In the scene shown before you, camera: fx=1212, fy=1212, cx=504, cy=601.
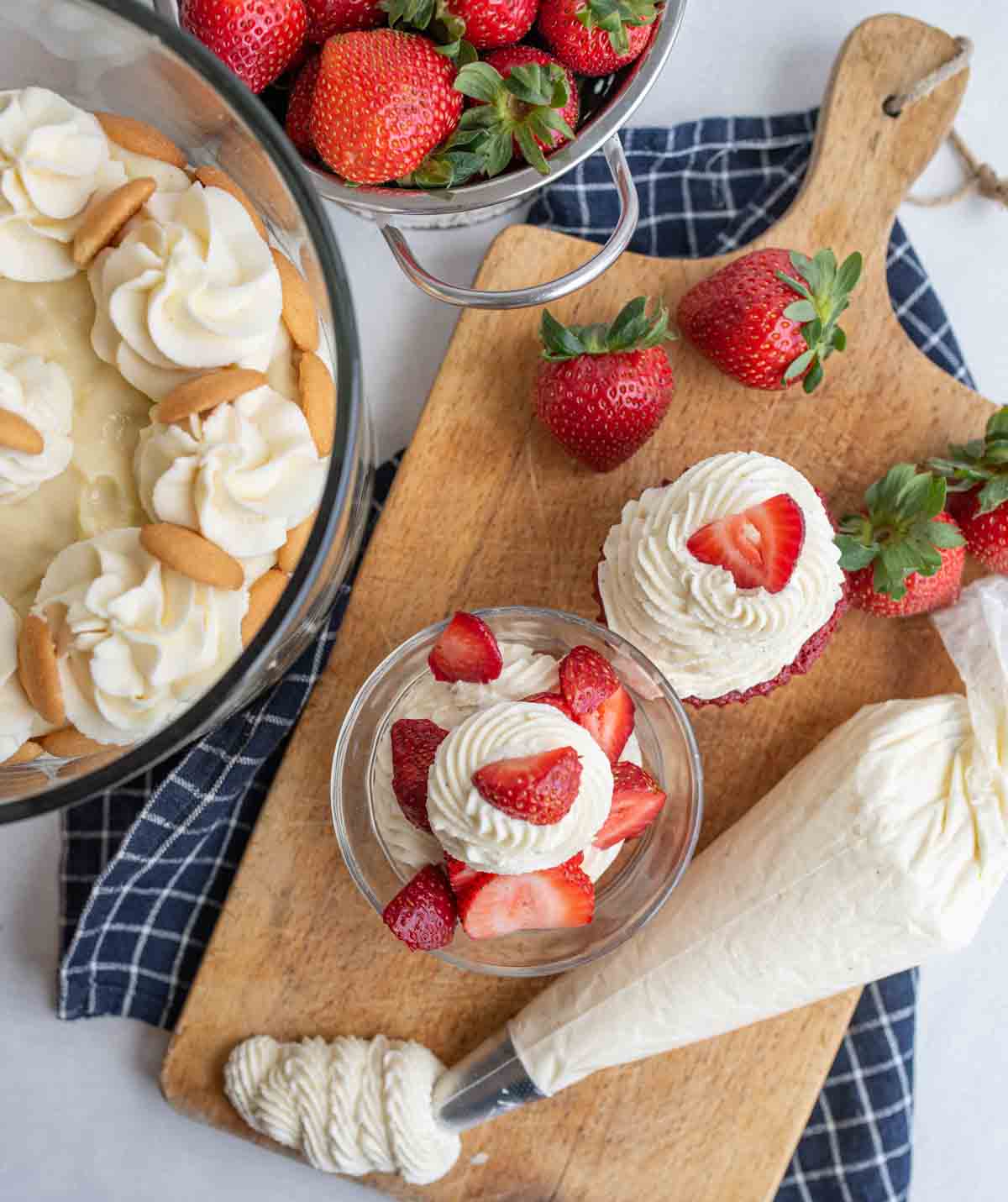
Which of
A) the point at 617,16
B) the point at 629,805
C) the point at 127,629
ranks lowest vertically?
the point at 629,805

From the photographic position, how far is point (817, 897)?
52.9 inches

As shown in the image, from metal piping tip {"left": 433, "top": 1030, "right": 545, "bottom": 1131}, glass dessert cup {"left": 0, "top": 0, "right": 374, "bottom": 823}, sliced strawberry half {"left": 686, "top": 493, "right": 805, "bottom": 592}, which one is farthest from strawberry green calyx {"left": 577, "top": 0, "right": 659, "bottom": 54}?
metal piping tip {"left": 433, "top": 1030, "right": 545, "bottom": 1131}

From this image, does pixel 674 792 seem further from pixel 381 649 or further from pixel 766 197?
pixel 766 197

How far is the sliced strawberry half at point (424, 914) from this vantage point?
1.27 metres

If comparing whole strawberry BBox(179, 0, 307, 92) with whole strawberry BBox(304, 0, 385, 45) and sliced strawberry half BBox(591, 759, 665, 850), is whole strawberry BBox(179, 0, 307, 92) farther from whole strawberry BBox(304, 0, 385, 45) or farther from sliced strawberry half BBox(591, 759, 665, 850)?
sliced strawberry half BBox(591, 759, 665, 850)

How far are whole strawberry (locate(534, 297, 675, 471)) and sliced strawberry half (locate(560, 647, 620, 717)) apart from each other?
253 millimetres

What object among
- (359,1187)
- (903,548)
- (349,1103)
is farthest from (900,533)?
(359,1187)

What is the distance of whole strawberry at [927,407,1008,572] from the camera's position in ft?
4.52

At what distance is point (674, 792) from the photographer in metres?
1.37

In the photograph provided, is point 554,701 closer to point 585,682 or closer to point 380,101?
point 585,682

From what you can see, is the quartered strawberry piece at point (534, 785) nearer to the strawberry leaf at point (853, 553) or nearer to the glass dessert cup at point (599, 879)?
the glass dessert cup at point (599, 879)

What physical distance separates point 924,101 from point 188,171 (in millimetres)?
904

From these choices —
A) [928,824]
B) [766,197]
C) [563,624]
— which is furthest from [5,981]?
[766,197]

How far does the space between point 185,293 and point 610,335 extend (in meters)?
0.50
